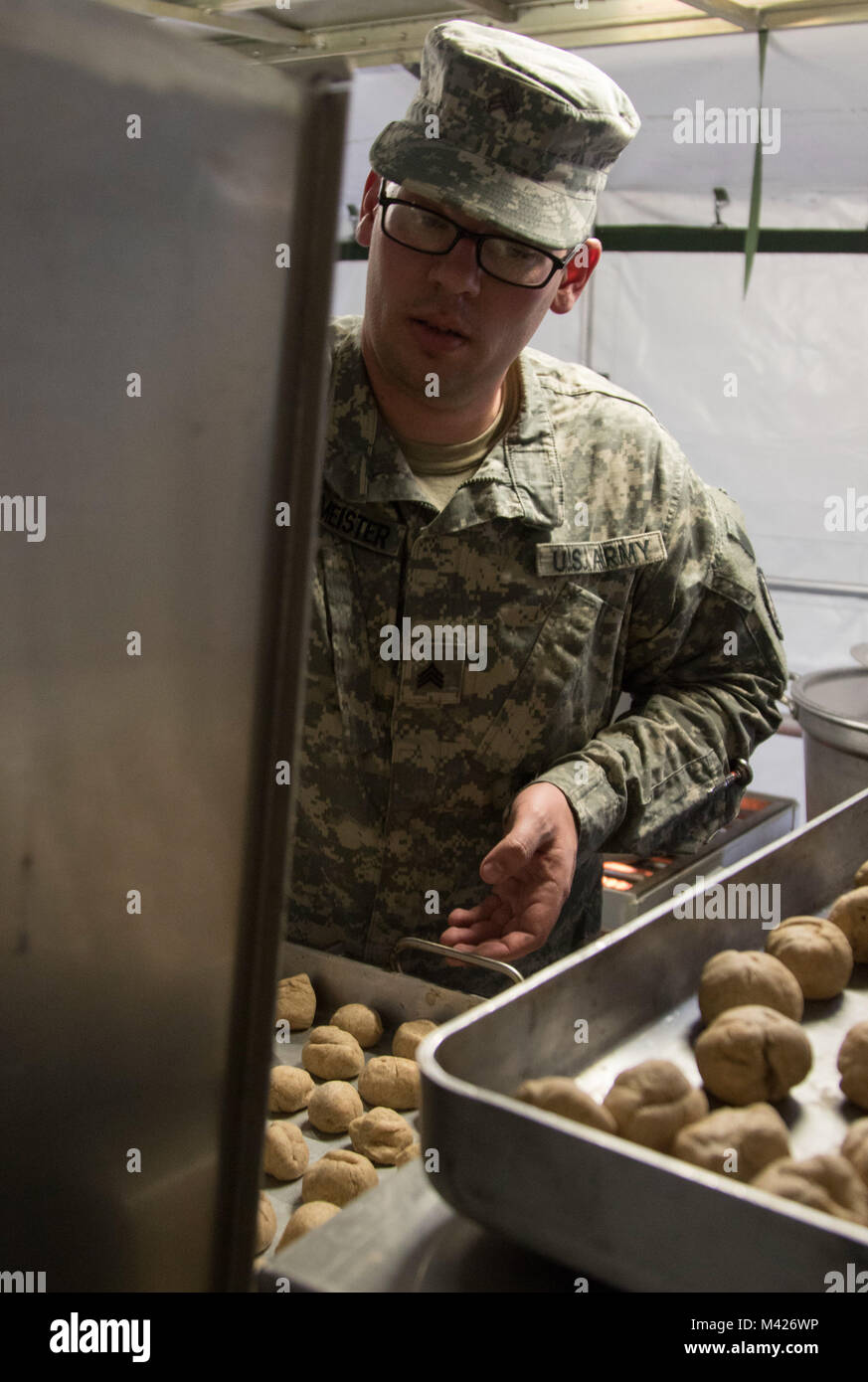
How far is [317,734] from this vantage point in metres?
1.72

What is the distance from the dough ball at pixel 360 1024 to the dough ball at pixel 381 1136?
154mm

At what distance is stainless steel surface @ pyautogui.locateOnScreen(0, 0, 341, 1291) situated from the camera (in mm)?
465

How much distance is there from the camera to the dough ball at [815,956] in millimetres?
1000

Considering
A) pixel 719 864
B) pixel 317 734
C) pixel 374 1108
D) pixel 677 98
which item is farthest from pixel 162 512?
pixel 677 98

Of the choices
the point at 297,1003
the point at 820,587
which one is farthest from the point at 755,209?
the point at 297,1003

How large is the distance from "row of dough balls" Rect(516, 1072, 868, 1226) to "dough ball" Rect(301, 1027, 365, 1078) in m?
0.67

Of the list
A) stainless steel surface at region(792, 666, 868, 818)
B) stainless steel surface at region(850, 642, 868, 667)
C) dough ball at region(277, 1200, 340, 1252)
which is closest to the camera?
dough ball at region(277, 1200, 340, 1252)

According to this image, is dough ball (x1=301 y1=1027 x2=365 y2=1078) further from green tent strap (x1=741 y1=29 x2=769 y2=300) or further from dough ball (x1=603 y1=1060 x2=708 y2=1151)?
green tent strap (x1=741 y1=29 x2=769 y2=300)

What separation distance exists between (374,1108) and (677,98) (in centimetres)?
267

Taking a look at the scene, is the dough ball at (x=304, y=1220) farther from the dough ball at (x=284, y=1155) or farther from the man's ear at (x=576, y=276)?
the man's ear at (x=576, y=276)

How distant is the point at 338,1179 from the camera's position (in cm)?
120

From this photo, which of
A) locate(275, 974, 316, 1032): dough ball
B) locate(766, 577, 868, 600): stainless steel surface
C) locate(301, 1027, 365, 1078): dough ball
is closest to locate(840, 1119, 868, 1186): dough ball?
locate(301, 1027, 365, 1078): dough ball

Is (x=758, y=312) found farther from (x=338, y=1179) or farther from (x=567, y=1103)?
(x=567, y=1103)
